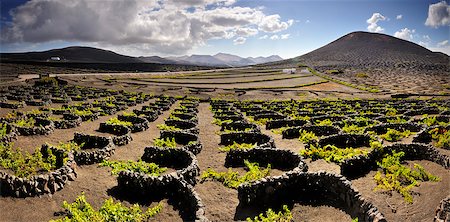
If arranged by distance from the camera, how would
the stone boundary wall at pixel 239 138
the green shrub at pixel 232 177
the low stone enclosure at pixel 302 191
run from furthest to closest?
the stone boundary wall at pixel 239 138 < the green shrub at pixel 232 177 < the low stone enclosure at pixel 302 191

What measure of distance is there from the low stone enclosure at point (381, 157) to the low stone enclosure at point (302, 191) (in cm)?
302

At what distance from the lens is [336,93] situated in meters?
78.1

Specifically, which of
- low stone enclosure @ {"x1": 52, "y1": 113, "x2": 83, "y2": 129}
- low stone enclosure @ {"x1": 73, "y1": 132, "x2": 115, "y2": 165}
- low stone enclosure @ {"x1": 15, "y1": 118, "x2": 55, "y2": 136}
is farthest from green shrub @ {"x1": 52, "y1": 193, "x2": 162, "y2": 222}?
low stone enclosure @ {"x1": 52, "y1": 113, "x2": 83, "y2": 129}

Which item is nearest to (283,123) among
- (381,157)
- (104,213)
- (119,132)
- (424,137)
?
(424,137)

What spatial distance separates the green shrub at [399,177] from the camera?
46.5 ft

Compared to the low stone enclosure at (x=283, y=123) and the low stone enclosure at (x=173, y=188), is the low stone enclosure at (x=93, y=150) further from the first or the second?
the low stone enclosure at (x=283, y=123)

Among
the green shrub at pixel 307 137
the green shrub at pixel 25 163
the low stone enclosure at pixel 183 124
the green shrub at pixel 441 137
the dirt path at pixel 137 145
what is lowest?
the dirt path at pixel 137 145

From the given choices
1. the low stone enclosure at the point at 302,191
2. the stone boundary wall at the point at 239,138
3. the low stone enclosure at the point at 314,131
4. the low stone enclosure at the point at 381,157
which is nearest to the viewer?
the low stone enclosure at the point at 302,191

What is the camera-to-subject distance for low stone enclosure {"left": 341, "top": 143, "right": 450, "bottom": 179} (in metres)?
17.2

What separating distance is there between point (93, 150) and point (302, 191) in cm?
1384

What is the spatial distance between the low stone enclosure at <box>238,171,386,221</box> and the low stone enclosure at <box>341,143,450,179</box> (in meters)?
3.02

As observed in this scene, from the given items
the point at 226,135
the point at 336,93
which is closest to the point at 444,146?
the point at 226,135

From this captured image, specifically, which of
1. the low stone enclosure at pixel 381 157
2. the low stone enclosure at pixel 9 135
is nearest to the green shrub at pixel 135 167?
the low stone enclosure at pixel 9 135

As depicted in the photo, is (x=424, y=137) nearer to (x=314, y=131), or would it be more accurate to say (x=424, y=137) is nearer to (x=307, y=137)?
(x=314, y=131)
